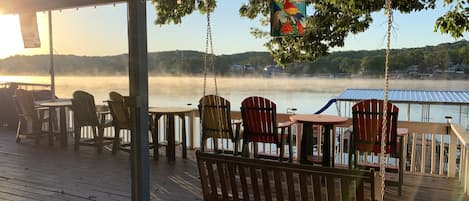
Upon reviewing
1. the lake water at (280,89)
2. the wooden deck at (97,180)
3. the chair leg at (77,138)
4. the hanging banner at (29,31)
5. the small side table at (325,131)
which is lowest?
the wooden deck at (97,180)

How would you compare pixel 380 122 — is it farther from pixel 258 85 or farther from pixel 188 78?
pixel 188 78

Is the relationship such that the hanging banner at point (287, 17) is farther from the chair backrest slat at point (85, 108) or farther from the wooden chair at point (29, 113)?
the wooden chair at point (29, 113)

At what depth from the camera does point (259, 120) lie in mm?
4621

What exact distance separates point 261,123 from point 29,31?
16.2ft

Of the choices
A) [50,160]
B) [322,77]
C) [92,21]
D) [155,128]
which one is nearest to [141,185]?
[155,128]

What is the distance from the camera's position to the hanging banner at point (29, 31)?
6973mm

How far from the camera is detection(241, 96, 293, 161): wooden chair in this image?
4.57 m

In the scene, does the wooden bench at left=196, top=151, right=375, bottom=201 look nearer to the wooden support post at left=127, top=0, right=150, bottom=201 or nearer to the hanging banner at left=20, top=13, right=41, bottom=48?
the wooden support post at left=127, top=0, right=150, bottom=201

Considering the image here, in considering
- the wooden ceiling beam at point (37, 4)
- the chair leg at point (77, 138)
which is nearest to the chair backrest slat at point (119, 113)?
the chair leg at point (77, 138)

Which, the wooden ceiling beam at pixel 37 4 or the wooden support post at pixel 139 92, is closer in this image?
the wooden support post at pixel 139 92

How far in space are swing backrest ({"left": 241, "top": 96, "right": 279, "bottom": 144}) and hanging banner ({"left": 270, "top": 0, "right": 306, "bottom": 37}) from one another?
1287 millimetres

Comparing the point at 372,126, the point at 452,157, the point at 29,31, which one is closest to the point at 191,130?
the point at 372,126

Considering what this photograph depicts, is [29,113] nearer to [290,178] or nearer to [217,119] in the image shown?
[217,119]

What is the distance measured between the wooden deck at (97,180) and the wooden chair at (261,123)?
0.90 metres
